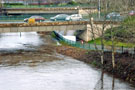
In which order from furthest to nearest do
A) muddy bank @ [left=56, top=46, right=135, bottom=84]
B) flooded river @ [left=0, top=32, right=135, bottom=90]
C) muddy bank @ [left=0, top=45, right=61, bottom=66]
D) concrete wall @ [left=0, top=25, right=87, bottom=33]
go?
1. concrete wall @ [left=0, top=25, right=87, bottom=33]
2. muddy bank @ [left=0, top=45, right=61, bottom=66]
3. muddy bank @ [left=56, top=46, right=135, bottom=84]
4. flooded river @ [left=0, top=32, right=135, bottom=90]

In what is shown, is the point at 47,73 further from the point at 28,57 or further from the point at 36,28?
the point at 36,28

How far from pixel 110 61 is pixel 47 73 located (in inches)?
267

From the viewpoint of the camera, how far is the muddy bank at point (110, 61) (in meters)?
35.2

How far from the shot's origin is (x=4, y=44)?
58.0 metres

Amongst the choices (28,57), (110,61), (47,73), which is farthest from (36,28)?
(110,61)

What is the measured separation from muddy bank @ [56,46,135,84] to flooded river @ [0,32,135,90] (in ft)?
2.84

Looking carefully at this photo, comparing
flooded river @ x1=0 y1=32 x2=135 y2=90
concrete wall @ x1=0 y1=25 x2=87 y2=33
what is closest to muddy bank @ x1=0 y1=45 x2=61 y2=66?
flooded river @ x1=0 y1=32 x2=135 y2=90

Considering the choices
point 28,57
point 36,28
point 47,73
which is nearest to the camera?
point 47,73

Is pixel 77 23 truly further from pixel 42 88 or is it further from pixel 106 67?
pixel 42 88

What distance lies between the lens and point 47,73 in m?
37.2

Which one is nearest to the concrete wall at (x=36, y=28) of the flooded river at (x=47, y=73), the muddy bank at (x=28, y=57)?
the flooded river at (x=47, y=73)

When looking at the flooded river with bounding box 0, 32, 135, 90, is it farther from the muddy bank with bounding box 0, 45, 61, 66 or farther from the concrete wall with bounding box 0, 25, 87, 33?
the concrete wall with bounding box 0, 25, 87, 33

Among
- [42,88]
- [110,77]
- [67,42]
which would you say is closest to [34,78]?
[42,88]

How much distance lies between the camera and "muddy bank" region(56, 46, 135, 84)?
35.2 m
